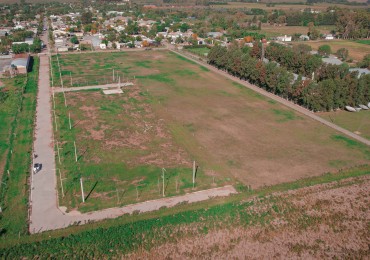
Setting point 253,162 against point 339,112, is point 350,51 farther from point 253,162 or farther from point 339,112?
point 253,162

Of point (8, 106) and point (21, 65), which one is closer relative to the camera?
point (8, 106)

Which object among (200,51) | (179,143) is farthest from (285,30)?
(179,143)

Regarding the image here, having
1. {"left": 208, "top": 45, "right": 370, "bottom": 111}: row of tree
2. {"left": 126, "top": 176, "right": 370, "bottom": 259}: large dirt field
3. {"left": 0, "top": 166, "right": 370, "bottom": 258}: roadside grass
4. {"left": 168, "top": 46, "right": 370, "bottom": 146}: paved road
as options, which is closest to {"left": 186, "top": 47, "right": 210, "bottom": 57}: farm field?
{"left": 168, "top": 46, "right": 370, "bottom": 146}: paved road

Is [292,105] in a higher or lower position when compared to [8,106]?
lower

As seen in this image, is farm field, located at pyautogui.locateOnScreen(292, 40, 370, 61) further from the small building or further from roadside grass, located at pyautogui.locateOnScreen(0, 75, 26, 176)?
roadside grass, located at pyautogui.locateOnScreen(0, 75, 26, 176)

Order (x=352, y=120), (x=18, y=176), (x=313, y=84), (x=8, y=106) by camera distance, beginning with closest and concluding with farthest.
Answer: (x=18, y=176) → (x=352, y=120) → (x=8, y=106) → (x=313, y=84)

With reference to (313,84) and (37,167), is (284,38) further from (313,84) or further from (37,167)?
(37,167)

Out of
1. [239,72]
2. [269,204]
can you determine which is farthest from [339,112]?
[269,204]
